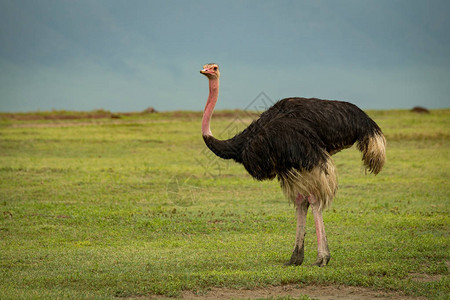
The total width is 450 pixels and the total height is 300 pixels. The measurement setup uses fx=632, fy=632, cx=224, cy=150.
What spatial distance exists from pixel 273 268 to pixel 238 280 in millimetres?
880

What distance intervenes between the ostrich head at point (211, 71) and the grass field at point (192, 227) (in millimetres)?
2697

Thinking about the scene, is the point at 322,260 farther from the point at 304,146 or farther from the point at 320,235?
the point at 304,146

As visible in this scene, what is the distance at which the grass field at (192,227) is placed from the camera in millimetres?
7902

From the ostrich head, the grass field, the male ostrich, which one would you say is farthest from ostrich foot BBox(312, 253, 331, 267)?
the ostrich head

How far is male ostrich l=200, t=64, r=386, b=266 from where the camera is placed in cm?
843

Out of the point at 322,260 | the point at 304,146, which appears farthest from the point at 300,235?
the point at 304,146

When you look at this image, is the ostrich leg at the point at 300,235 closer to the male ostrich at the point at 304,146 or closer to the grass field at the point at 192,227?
the male ostrich at the point at 304,146

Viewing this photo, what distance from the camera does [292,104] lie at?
8969 mm

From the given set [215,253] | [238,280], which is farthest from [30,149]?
[238,280]

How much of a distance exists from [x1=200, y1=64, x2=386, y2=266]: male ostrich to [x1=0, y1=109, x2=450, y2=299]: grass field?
3.15 feet

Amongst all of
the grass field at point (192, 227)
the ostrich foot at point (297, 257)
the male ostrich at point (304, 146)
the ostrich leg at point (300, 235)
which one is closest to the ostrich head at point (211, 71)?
the male ostrich at point (304, 146)

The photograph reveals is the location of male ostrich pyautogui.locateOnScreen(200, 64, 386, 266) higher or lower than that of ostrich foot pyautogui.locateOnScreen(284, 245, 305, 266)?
higher

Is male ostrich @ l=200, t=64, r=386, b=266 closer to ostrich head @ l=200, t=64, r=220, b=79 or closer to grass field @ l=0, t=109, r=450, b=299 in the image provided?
ostrich head @ l=200, t=64, r=220, b=79

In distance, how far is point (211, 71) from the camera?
9477 millimetres
